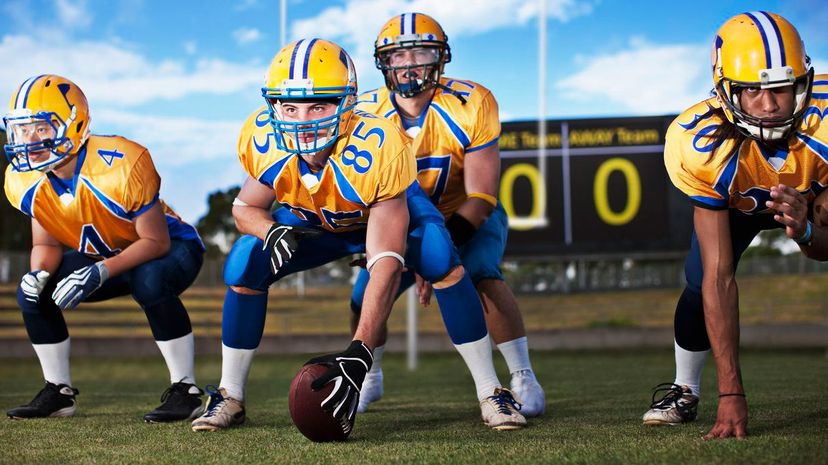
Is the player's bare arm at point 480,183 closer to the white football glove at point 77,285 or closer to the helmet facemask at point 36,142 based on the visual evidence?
the white football glove at point 77,285

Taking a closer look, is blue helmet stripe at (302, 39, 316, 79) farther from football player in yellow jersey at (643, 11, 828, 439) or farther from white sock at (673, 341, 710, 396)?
white sock at (673, 341, 710, 396)

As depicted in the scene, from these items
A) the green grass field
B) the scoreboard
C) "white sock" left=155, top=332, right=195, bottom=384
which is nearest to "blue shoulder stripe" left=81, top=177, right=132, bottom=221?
"white sock" left=155, top=332, right=195, bottom=384

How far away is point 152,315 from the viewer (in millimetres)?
3516

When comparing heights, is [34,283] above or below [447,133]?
below

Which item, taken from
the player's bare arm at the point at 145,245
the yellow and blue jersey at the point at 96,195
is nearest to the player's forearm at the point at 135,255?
the player's bare arm at the point at 145,245

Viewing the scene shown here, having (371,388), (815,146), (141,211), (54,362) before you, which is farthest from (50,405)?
(815,146)

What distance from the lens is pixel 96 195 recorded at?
11.4ft

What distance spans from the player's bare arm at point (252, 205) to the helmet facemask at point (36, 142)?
76cm

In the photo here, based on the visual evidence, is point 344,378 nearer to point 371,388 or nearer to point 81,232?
point 371,388

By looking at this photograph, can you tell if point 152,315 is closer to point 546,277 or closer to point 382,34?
point 382,34

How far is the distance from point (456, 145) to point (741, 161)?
123 centimetres

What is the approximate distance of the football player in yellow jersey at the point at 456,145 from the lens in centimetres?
351

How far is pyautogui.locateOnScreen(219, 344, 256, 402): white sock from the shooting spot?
3129 millimetres

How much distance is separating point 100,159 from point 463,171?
4.62ft
